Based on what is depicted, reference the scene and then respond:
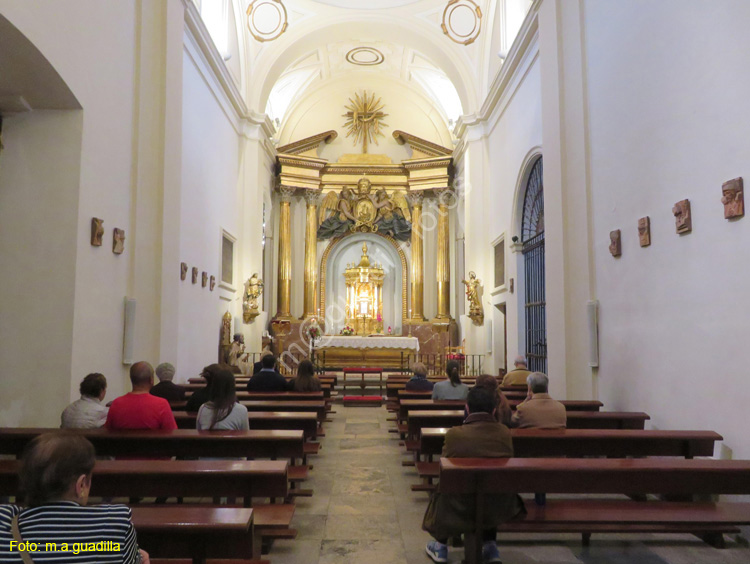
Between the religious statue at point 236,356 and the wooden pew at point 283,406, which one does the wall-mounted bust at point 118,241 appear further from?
the religious statue at point 236,356

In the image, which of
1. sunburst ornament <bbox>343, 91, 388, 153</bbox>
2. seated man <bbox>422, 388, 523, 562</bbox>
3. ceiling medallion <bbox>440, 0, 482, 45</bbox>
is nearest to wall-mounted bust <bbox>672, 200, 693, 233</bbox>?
seated man <bbox>422, 388, 523, 562</bbox>

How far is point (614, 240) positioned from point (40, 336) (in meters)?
5.84

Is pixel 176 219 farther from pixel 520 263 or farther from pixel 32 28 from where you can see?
pixel 520 263

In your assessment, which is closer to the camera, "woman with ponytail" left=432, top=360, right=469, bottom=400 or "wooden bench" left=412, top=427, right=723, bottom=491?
"wooden bench" left=412, top=427, right=723, bottom=491

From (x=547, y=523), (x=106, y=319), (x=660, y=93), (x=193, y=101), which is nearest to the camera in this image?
(x=547, y=523)

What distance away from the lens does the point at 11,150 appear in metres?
5.66

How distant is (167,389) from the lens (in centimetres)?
576

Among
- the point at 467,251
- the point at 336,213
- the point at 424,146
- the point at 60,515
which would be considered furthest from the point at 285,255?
the point at 60,515

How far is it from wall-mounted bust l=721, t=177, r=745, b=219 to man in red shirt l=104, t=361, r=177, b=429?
4.24 metres

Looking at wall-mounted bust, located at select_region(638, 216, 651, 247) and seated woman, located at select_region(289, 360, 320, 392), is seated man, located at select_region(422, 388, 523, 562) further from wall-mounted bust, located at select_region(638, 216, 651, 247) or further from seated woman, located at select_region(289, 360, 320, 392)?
seated woman, located at select_region(289, 360, 320, 392)

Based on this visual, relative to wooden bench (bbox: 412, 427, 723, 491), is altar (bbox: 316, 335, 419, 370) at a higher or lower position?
higher

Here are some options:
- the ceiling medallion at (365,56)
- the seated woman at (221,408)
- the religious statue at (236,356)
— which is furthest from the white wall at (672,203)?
the ceiling medallion at (365,56)

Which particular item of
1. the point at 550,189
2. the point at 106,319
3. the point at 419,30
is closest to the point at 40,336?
the point at 106,319

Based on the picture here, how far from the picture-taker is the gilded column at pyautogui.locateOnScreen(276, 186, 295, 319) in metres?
17.4
